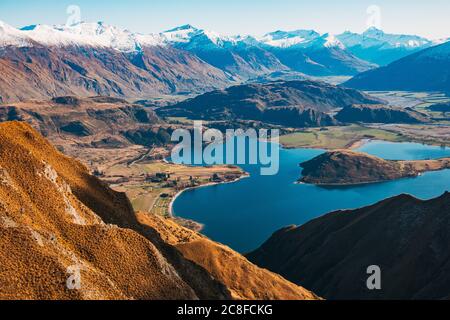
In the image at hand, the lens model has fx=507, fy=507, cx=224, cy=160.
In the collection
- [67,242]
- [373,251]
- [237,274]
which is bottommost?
[373,251]

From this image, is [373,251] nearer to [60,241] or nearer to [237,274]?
[237,274]

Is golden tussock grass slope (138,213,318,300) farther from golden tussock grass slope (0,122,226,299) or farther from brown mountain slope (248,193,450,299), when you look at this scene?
brown mountain slope (248,193,450,299)

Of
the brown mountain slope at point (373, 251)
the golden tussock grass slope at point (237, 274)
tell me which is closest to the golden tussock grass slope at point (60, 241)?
the golden tussock grass slope at point (237, 274)

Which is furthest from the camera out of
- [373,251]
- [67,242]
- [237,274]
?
[373,251]

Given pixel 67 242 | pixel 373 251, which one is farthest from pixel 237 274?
pixel 373 251

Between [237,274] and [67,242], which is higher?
[67,242]

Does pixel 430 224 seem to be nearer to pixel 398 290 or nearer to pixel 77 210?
pixel 398 290

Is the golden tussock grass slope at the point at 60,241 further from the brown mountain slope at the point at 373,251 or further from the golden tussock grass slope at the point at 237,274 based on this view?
the brown mountain slope at the point at 373,251
